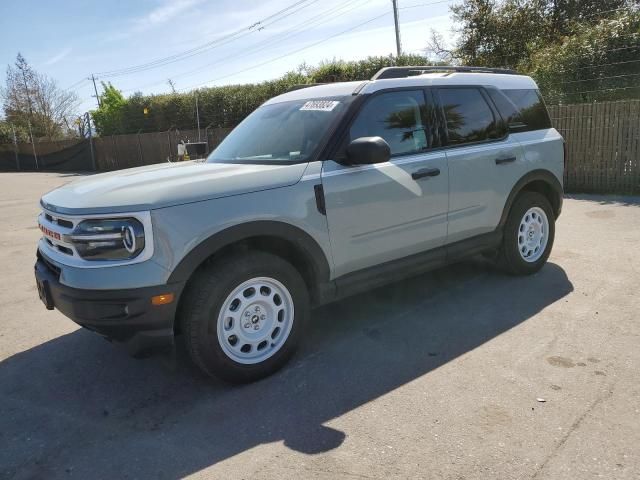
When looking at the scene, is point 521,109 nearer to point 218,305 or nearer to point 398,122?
point 398,122

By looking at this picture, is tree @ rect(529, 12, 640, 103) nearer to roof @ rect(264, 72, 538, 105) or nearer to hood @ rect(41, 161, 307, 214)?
roof @ rect(264, 72, 538, 105)

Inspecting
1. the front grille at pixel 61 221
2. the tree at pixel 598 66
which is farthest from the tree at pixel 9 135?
the front grille at pixel 61 221

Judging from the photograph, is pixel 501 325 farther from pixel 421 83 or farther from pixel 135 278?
pixel 135 278

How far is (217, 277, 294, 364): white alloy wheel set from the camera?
3.24 metres

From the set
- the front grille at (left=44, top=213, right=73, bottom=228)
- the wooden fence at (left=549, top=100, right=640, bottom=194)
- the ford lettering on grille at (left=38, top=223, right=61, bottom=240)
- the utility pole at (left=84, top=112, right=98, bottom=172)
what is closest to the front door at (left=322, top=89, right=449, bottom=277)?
the front grille at (left=44, top=213, right=73, bottom=228)

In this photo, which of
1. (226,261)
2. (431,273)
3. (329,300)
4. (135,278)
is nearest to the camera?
(135,278)

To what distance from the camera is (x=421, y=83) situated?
4.24 meters

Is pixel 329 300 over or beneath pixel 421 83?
beneath

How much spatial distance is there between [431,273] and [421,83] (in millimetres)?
2077

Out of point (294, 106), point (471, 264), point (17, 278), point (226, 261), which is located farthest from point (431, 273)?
point (17, 278)

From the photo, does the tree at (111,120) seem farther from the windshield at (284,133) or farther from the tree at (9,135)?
the windshield at (284,133)

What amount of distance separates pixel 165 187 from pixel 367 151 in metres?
1.30

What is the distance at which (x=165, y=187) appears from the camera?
121 inches

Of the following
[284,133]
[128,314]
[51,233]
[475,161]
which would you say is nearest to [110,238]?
[128,314]
